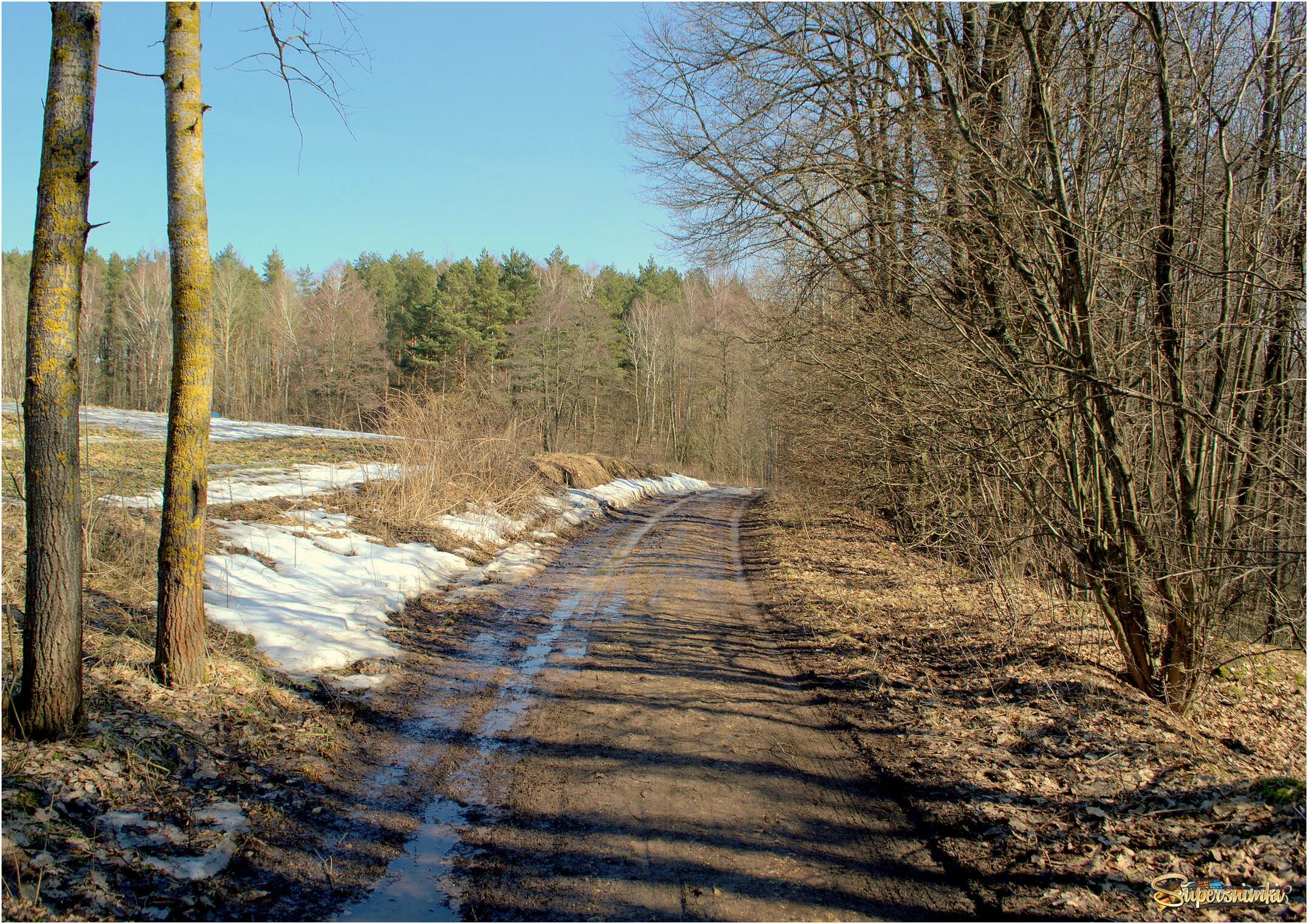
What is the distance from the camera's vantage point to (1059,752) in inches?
166

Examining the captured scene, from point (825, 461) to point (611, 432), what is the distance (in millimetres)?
33758

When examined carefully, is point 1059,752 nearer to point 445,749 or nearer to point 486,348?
point 445,749

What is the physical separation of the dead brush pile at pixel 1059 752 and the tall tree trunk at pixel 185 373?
4427 millimetres

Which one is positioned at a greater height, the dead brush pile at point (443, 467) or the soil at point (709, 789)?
the dead brush pile at point (443, 467)

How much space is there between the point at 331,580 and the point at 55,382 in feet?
15.0

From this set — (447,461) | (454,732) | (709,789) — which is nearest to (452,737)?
(454,732)

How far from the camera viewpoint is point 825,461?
1433cm

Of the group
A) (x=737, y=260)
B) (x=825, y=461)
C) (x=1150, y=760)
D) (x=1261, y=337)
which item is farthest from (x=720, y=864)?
(x=825, y=461)

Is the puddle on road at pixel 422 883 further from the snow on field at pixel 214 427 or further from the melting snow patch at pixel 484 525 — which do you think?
the snow on field at pixel 214 427

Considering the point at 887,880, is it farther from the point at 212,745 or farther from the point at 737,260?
the point at 737,260

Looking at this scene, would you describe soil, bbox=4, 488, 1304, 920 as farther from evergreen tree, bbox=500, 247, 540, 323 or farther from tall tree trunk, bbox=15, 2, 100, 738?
evergreen tree, bbox=500, 247, 540, 323

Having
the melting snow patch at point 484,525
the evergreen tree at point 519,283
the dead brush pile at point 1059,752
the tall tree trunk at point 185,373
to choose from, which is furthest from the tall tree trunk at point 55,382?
the evergreen tree at point 519,283

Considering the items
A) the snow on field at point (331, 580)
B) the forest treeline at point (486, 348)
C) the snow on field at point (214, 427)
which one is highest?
the forest treeline at point (486, 348)

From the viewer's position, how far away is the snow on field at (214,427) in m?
19.3
